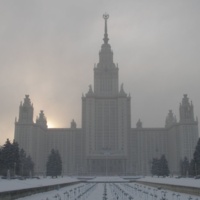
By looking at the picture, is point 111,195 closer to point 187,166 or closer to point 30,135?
point 187,166

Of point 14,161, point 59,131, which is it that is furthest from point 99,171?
point 14,161

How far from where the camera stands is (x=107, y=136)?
174250mm

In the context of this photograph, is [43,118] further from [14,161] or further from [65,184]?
[65,184]

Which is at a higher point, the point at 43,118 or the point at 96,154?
the point at 43,118

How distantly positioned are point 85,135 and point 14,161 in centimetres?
8675

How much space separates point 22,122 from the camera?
16950cm

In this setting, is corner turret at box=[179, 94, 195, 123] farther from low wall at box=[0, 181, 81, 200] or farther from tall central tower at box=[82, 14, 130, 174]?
low wall at box=[0, 181, 81, 200]

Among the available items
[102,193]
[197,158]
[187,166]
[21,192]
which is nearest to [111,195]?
[102,193]

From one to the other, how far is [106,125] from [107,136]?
5.40 metres

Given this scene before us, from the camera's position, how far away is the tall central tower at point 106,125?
165750mm

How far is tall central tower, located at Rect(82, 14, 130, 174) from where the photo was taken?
544ft

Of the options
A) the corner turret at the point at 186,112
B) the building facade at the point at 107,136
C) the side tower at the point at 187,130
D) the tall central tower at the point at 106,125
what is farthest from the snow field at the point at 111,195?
the corner turret at the point at 186,112

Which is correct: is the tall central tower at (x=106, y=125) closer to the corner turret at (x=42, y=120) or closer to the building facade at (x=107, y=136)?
the building facade at (x=107, y=136)

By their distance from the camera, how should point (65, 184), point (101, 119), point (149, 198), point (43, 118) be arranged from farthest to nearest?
point (43, 118) → point (101, 119) → point (65, 184) → point (149, 198)
